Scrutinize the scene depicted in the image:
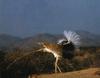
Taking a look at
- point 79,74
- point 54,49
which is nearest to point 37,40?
point 54,49

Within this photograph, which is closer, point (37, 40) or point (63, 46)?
point (63, 46)

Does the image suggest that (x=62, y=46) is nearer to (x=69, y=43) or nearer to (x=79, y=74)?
(x=69, y=43)

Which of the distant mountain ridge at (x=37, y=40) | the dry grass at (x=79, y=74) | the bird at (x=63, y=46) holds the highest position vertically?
the distant mountain ridge at (x=37, y=40)

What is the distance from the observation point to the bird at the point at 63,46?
56.8 inches

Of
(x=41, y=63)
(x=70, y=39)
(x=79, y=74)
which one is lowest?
(x=79, y=74)

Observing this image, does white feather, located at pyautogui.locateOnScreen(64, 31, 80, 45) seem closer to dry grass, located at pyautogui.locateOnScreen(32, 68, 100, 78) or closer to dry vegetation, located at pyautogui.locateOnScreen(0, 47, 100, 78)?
dry vegetation, located at pyautogui.locateOnScreen(0, 47, 100, 78)

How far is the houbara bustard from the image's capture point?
4.74 ft

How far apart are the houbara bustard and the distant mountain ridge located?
0.04 meters

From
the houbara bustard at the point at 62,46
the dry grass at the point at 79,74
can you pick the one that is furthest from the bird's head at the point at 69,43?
the dry grass at the point at 79,74

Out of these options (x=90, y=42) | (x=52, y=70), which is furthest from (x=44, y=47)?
(x=90, y=42)

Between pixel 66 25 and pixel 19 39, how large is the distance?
335 millimetres

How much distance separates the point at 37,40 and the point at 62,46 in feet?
0.66

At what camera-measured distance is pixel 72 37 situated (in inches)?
58.4

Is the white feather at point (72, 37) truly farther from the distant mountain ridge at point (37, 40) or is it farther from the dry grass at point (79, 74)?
the dry grass at point (79, 74)
